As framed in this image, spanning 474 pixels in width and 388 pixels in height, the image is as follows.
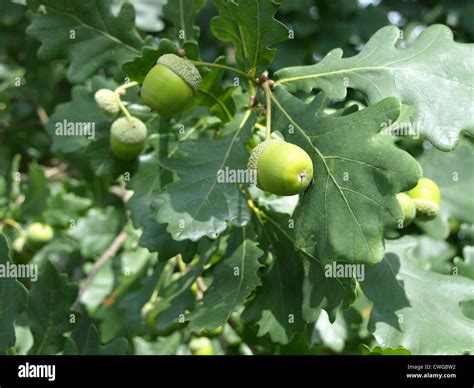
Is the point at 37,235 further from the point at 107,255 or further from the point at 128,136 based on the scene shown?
the point at 128,136

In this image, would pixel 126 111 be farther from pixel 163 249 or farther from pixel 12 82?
pixel 12 82

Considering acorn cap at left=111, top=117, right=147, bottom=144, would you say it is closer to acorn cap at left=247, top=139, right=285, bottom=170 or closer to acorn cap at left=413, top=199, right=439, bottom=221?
acorn cap at left=247, top=139, right=285, bottom=170

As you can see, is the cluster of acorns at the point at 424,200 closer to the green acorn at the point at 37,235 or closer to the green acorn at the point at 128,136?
the green acorn at the point at 128,136

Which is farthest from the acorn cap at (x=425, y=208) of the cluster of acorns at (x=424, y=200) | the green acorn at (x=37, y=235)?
the green acorn at (x=37, y=235)

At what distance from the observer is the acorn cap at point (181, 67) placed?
1.56 metres

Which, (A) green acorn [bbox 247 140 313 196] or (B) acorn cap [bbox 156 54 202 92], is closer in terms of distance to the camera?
(A) green acorn [bbox 247 140 313 196]

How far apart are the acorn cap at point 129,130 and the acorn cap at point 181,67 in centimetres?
29

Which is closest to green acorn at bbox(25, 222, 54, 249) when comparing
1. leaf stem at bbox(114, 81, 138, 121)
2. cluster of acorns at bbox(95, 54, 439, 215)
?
cluster of acorns at bbox(95, 54, 439, 215)

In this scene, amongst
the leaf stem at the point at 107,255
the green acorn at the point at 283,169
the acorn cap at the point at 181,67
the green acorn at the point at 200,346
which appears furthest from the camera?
the leaf stem at the point at 107,255

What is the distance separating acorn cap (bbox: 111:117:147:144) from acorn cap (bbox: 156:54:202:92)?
0.95 feet

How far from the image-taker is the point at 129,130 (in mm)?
1832

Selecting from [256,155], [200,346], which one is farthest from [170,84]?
[200,346]

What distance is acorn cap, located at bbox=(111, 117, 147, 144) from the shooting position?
1.83 metres
